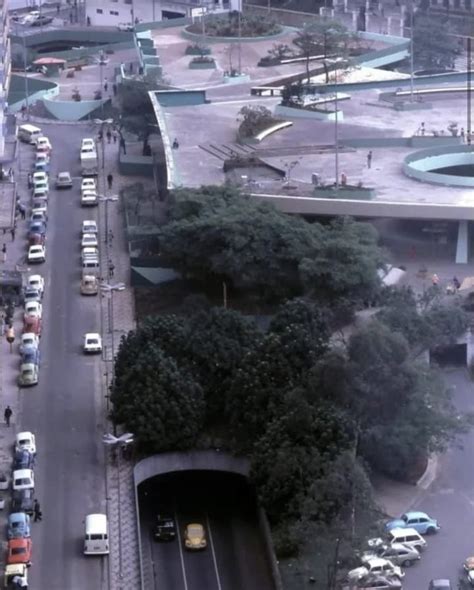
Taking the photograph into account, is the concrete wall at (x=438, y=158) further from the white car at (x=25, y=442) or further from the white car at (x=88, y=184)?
the white car at (x=25, y=442)

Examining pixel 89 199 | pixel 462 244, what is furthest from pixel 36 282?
pixel 462 244

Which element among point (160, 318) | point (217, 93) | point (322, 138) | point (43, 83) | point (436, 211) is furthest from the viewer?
point (43, 83)

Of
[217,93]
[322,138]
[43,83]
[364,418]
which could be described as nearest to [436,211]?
[322,138]

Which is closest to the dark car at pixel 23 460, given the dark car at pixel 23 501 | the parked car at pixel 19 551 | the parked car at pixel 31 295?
the dark car at pixel 23 501

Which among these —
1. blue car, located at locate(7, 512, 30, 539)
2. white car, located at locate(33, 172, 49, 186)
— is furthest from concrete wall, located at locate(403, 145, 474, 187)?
blue car, located at locate(7, 512, 30, 539)

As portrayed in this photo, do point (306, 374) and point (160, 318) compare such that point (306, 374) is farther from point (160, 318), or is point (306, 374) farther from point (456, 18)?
point (456, 18)

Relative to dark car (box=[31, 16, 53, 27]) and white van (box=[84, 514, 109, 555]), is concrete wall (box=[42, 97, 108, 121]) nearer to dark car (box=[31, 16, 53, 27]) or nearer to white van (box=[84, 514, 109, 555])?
dark car (box=[31, 16, 53, 27])
